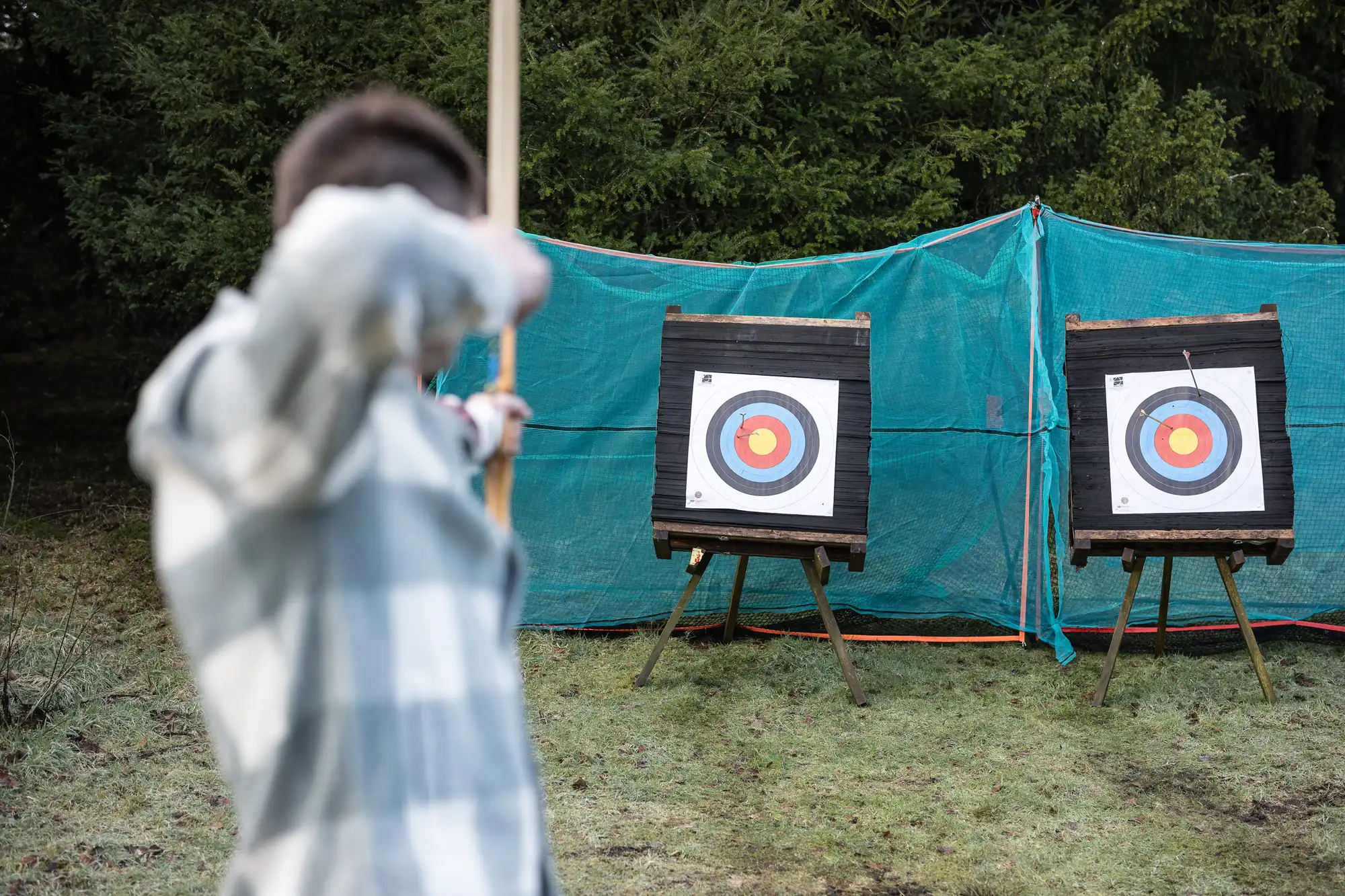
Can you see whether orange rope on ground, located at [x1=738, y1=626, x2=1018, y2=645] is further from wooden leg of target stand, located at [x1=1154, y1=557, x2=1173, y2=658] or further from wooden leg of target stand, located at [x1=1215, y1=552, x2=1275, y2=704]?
wooden leg of target stand, located at [x1=1215, y1=552, x2=1275, y2=704]

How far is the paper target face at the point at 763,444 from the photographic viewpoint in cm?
398

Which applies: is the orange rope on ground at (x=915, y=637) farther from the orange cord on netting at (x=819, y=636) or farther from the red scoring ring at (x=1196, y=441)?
the red scoring ring at (x=1196, y=441)

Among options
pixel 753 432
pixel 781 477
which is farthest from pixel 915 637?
pixel 753 432

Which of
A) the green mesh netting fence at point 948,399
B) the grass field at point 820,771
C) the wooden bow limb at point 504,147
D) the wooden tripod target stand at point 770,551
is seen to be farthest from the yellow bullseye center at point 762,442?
the wooden bow limb at point 504,147

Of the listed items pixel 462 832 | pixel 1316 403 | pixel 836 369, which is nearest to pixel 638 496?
pixel 836 369

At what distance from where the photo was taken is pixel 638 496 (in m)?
4.49

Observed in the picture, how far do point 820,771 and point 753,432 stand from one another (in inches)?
48.2

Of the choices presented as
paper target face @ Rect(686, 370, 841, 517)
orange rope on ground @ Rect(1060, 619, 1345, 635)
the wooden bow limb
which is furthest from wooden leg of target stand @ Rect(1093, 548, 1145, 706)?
the wooden bow limb

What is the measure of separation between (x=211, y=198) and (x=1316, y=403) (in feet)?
20.1

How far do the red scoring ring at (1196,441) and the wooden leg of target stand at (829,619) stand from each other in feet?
3.84

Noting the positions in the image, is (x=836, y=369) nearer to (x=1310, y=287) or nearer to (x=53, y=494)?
(x=1310, y=287)

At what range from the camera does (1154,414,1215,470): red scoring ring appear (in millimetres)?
3994

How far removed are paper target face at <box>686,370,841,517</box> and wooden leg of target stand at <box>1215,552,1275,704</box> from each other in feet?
4.07

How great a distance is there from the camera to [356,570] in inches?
31.9
